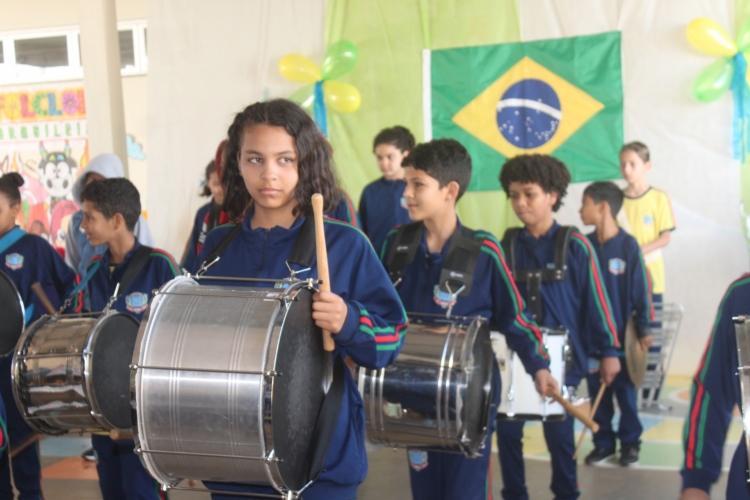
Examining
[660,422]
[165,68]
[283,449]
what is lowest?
[660,422]

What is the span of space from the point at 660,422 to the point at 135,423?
14.5 ft

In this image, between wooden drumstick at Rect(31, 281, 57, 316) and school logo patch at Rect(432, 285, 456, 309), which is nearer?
school logo patch at Rect(432, 285, 456, 309)

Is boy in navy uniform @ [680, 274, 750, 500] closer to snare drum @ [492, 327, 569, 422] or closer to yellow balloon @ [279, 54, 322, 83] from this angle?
snare drum @ [492, 327, 569, 422]

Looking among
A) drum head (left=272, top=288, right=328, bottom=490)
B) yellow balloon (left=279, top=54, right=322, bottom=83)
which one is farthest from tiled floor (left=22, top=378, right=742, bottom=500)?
yellow balloon (left=279, top=54, right=322, bottom=83)

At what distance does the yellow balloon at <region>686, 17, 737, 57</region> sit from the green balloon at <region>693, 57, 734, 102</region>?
73mm

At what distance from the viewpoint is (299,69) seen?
634cm

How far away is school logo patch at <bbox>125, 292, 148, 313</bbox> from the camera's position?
3174 millimetres

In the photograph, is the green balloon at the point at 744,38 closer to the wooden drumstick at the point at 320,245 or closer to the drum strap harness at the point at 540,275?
the drum strap harness at the point at 540,275

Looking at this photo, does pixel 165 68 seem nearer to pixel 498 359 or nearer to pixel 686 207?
pixel 686 207

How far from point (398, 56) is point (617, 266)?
9.15 ft

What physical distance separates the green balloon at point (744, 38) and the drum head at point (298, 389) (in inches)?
192

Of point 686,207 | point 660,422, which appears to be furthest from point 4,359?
point 686,207

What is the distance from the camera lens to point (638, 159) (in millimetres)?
5508

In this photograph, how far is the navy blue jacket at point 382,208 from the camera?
202 inches
